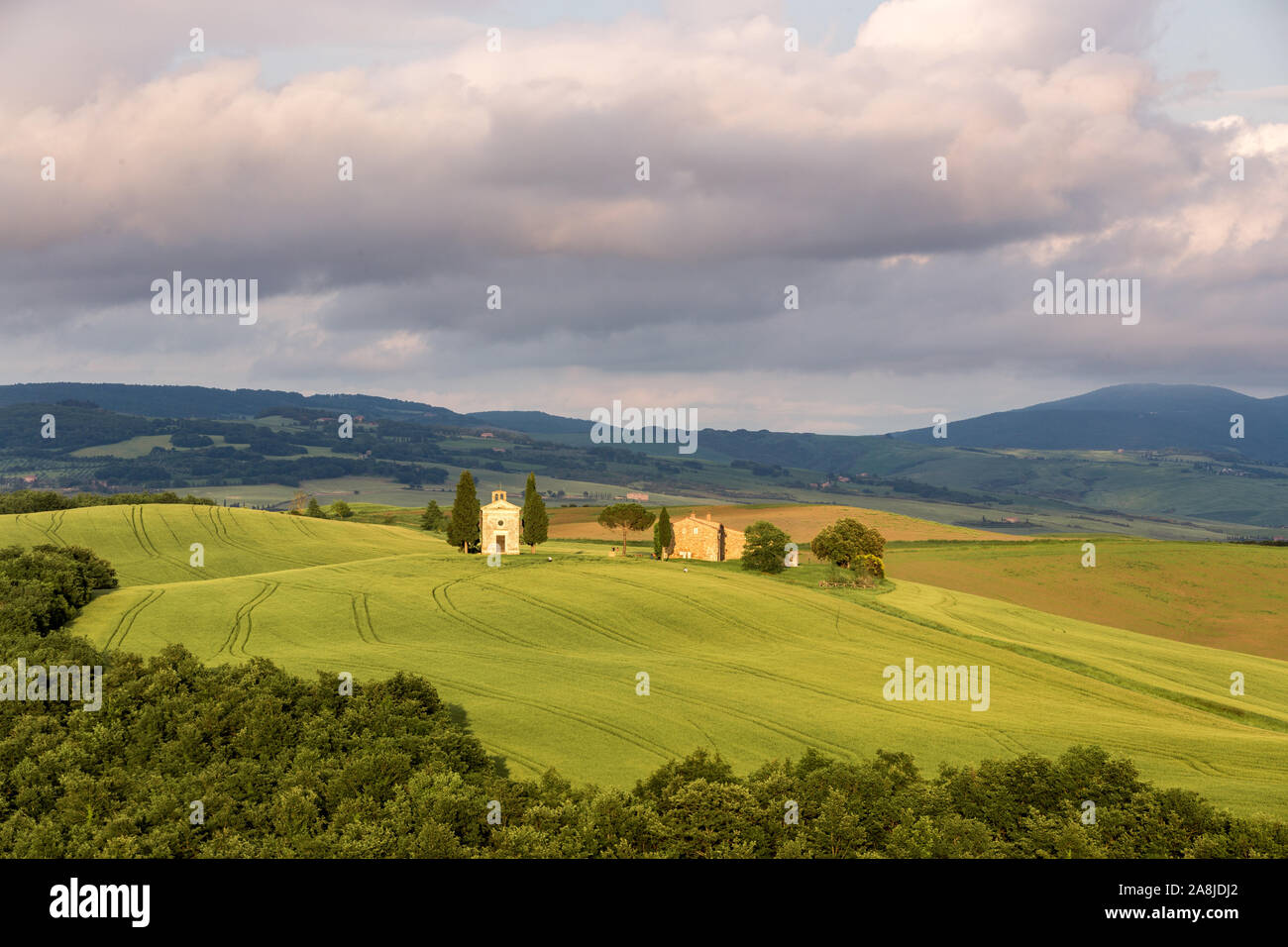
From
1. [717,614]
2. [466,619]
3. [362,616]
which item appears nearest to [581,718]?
[466,619]

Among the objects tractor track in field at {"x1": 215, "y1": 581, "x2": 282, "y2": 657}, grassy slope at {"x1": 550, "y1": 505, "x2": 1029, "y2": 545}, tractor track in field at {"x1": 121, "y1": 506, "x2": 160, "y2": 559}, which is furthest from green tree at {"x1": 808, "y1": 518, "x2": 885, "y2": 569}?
tractor track in field at {"x1": 121, "y1": 506, "x2": 160, "y2": 559}

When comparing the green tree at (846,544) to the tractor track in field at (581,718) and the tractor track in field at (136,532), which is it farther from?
the tractor track in field at (136,532)

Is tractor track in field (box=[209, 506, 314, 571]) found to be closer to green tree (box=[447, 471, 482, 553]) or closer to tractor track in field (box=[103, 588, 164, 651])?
green tree (box=[447, 471, 482, 553])

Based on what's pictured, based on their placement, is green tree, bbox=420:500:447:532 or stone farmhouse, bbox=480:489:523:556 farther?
green tree, bbox=420:500:447:532

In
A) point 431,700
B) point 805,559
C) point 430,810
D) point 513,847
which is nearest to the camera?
point 513,847

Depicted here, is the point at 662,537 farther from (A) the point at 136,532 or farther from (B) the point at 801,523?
(A) the point at 136,532

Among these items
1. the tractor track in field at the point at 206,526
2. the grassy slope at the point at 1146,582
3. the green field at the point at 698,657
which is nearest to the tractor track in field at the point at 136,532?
the green field at the point at 698,657
